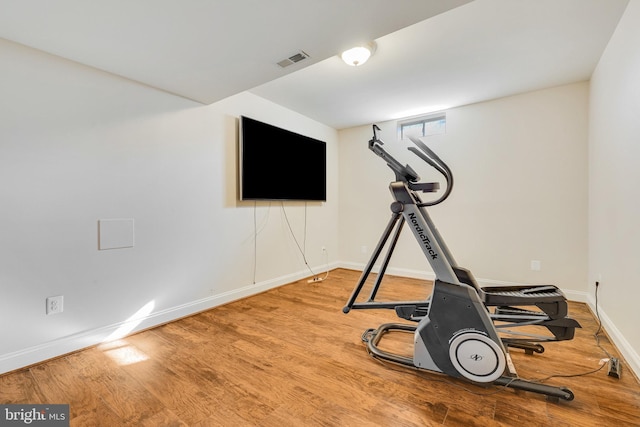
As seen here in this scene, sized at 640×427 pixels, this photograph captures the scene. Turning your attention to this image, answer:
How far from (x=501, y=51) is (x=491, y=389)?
2.60 m

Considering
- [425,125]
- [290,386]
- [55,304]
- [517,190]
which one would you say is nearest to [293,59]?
[290,386]

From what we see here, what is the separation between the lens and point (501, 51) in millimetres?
2406

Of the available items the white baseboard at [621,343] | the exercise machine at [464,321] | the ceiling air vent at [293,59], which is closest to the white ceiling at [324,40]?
the ceiling air vent at [293,59]

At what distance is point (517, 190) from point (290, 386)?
3390 mm

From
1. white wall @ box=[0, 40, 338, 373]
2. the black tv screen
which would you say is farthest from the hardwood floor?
the black tv screen

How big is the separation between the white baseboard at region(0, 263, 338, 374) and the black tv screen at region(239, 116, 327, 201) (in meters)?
1.14

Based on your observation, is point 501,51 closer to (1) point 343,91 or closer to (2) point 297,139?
(1) point 343,91

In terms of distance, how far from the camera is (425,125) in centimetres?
409

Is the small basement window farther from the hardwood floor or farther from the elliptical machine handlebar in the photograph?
the hardwood floor

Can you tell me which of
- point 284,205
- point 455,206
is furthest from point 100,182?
point 455,206

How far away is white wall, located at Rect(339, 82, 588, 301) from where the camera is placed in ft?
10.2

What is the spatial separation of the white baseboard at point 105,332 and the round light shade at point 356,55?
2.63m

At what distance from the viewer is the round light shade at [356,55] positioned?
7.73 ft

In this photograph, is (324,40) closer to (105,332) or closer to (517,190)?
(105,332)
